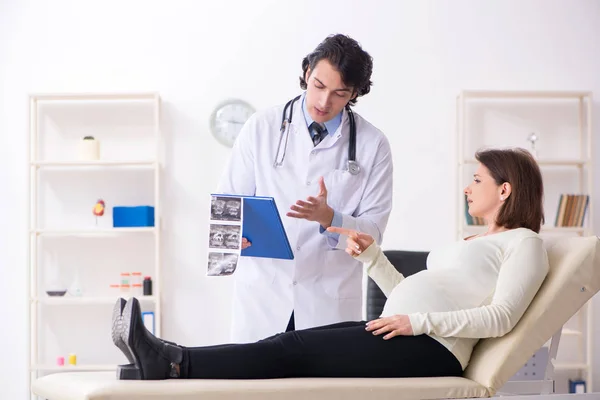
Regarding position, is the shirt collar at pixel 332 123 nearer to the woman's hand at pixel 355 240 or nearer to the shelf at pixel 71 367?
the woman's hand at pixel 355 240

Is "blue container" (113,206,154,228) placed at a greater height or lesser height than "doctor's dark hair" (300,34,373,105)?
lesser

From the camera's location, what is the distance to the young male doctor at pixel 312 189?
7.39ft

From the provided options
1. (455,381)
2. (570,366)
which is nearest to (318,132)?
(455,381)

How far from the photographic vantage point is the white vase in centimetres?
415

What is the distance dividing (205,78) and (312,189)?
7.19 ft

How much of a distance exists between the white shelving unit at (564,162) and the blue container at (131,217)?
5.66 feet

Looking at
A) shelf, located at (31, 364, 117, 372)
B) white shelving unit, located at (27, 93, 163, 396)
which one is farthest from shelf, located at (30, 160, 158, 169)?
shelf, located at (31, 364, 117, 372)

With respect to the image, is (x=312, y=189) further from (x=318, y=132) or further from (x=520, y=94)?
(x=520, y=94)

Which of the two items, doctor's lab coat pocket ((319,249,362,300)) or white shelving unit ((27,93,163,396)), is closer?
doctor's lab coat pocket ((319,249,362,300))

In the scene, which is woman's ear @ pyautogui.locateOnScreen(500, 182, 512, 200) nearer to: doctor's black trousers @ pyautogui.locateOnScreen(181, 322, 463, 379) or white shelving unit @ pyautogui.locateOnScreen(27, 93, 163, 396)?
doctor's black trousers @ pyautogui.locateOnScreen(181, 322, 463, 379)

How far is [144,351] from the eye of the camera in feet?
5.33

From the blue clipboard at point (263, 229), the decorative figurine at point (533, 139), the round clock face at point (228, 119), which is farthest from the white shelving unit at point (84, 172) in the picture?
the decorative figurine at point (533, 139)

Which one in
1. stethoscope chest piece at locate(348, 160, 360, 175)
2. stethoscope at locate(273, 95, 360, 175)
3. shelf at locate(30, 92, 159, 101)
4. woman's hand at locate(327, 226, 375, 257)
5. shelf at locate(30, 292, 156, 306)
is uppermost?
shelf at locate(30, 92, 159, 101)

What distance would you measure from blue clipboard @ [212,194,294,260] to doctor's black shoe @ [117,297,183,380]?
1.62 feet
